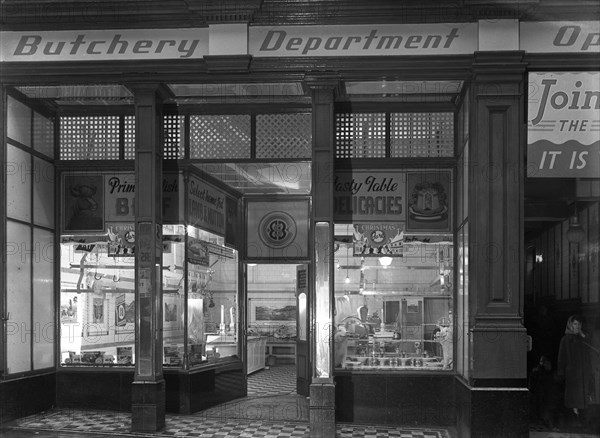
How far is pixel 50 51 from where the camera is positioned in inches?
353

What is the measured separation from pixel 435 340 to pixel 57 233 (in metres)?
5.31

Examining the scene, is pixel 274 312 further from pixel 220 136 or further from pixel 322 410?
pixel 322 410

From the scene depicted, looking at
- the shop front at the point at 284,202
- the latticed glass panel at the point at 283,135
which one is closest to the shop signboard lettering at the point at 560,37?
the shop front at the point at 284,202

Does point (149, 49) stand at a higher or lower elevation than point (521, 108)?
higher

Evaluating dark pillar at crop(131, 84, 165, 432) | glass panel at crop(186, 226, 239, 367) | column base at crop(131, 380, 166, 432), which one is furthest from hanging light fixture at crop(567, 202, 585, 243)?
column base at crop(131, 380, 166, 432)

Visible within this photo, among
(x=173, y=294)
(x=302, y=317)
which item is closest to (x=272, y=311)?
(x=302, y=317)

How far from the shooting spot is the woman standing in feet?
30.0

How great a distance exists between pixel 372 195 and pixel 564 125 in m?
2.58

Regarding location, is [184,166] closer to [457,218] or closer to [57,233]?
[57,233]

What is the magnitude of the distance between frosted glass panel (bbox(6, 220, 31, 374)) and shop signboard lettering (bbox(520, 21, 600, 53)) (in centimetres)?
655

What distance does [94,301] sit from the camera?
1035cm

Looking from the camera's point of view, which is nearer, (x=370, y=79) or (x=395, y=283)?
(x=370, y=79)

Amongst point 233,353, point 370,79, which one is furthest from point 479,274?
point 233,353

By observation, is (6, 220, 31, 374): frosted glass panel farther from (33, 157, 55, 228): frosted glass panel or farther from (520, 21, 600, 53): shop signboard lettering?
(520, 21, 600, 53): shop signboard lettering
